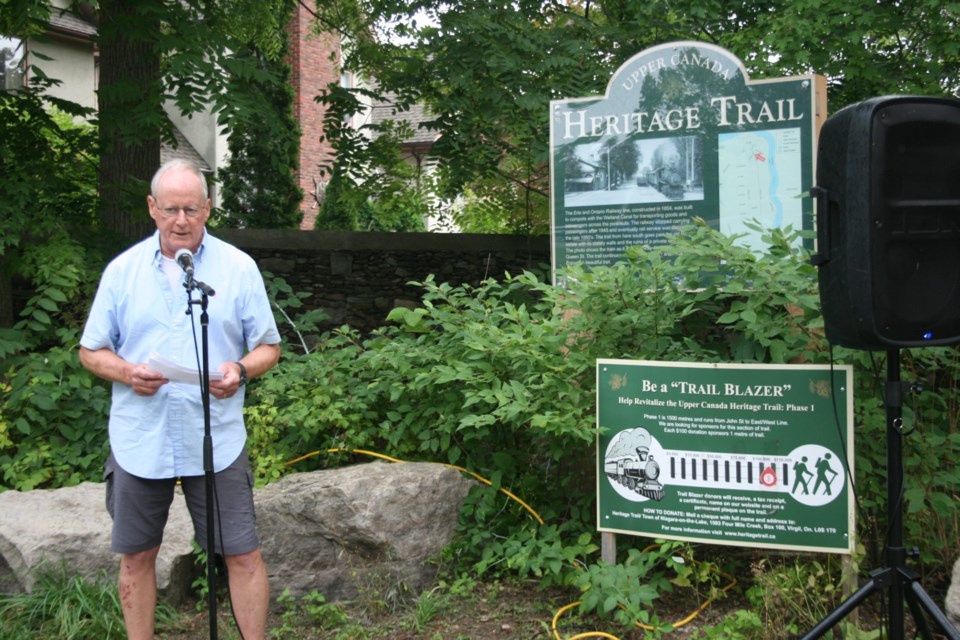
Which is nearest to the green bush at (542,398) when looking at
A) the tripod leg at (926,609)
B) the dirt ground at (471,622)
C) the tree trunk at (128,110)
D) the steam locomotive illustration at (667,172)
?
the dirt ground at (471,622)

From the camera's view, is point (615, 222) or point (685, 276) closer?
point (685, 276)

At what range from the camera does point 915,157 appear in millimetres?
2908

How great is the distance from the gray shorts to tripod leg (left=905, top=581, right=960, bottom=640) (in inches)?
88.0

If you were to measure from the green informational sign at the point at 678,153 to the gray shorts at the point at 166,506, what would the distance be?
2.46 metres

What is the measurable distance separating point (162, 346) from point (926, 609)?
106 inches

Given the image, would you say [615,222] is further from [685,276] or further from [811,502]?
[811,502]

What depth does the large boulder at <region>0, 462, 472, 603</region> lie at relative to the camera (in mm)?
4148

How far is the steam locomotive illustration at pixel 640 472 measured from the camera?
3916mm

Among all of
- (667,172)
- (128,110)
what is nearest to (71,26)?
(128,110)

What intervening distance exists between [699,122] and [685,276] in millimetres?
1094

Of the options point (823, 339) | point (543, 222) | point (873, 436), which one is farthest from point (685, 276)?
point (543, 222)

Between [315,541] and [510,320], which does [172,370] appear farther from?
[510,320]

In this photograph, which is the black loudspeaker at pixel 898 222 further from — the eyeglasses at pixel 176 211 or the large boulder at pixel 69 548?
the large boulder at pixel 69 548

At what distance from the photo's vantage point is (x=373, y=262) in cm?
920
